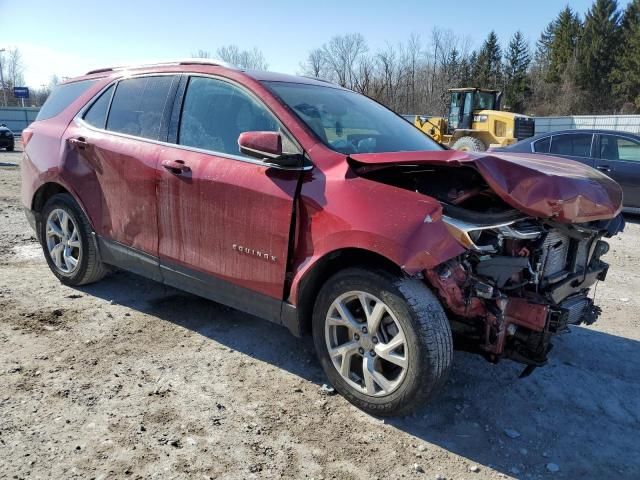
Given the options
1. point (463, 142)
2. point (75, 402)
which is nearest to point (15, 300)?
point (75, 402)

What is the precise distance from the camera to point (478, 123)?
63.7ft

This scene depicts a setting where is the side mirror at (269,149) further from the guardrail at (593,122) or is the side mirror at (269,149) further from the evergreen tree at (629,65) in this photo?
the evergreen tree at (629,65)

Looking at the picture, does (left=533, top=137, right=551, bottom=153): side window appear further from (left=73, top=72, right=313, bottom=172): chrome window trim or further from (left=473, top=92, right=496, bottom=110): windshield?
(left=473, top=92, right=496, bottom=110): windshield

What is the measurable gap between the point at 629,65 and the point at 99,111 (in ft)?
220

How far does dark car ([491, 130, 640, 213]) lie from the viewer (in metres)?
9.06

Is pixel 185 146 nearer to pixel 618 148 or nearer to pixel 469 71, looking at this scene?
pixel 618 148

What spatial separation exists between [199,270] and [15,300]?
203 cm

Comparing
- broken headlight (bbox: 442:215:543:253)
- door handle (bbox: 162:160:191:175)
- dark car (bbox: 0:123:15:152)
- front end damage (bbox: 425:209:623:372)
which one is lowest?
dark car (bbox: 0:123:15:152)

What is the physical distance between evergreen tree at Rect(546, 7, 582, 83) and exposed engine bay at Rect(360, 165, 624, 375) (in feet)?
230

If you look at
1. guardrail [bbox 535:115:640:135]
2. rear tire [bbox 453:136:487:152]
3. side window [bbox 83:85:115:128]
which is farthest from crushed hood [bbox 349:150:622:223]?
guardrail [bbox 535:115:640:135]

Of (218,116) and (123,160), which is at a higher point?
(218,116)

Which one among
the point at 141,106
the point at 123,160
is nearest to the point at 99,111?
the point at 141,106

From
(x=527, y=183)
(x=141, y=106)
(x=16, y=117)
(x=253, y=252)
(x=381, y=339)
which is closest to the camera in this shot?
(x=527, y=183)

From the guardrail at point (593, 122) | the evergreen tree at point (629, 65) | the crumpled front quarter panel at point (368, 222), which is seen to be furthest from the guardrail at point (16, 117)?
the evergreen tree at point (629, 65)
